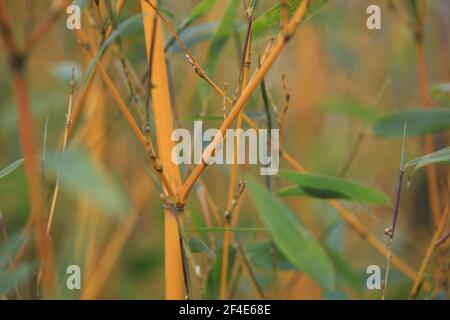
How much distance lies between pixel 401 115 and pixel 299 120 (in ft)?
1.73

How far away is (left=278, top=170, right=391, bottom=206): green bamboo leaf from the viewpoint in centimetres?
48

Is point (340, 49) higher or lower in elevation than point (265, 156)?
higher

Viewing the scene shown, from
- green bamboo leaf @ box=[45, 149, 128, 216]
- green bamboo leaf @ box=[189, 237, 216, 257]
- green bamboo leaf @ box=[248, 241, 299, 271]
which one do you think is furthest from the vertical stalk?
green bamboo leaf @ box=[45, 149, 128, 216]

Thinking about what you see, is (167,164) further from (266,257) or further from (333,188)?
(266,257)

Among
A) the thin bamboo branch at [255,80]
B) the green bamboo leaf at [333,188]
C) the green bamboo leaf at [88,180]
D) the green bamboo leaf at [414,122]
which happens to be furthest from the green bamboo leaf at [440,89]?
the green bamboo leaf at [88,180]

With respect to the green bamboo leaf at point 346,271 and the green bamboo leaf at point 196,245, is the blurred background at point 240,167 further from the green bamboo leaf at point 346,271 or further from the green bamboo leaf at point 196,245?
the green bamboo leaf at point 196,245

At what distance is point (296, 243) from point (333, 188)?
132 mm

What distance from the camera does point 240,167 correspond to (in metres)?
0.74

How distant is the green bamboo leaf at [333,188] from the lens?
0.48 meters

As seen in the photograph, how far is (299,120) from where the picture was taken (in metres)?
1.14

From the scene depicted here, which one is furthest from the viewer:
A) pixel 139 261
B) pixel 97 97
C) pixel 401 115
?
pixel 139 261

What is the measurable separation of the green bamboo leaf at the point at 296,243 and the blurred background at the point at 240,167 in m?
0.22
